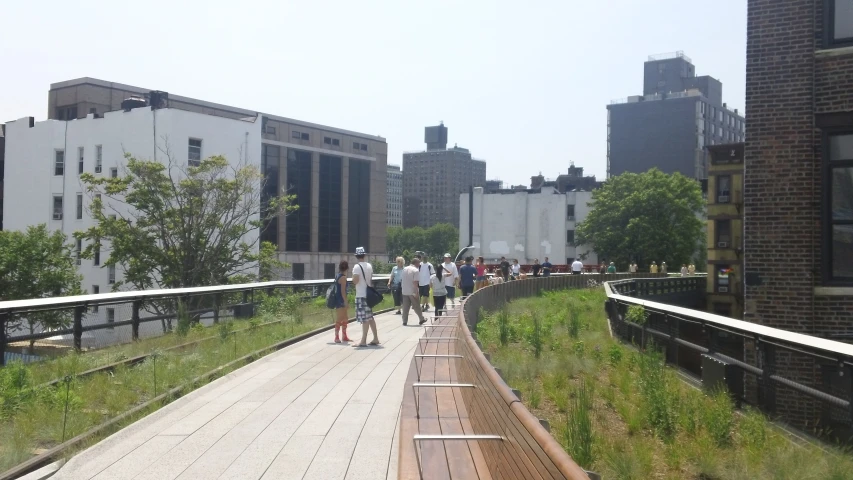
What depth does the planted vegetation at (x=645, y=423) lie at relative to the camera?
7.50 meters

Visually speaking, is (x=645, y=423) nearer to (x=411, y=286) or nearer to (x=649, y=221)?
(x=411, y=286)

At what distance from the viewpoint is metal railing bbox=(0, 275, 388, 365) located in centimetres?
1199

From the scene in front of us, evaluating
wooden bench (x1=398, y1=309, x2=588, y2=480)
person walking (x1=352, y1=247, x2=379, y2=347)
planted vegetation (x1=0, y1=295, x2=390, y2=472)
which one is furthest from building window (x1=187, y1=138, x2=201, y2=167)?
wooden bench (x1=398, y1=309, x2=588, y2=480)

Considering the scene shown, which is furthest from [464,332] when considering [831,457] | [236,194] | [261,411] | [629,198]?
[629,198]

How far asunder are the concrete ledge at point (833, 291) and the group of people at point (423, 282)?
867 centimetres

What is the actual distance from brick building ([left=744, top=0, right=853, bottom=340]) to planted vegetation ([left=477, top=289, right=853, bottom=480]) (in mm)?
2484

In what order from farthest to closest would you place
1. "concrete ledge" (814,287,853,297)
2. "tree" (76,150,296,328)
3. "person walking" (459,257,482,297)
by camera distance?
"tree" (76,150,296,328) < "person walking" (459,257,482,297) < "concrete ledge" (814,287,853,297)

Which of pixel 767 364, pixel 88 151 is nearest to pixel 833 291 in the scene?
pixel 767 364

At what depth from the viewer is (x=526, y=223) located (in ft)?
359

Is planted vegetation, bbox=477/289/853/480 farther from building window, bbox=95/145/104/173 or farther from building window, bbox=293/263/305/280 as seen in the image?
building window, bbox=293/263/305/280

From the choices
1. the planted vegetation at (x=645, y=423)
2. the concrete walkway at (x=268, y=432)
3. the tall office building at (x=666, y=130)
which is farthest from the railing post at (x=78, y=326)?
the tall office building at (x=666, y=130)

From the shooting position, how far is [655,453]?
8438 millimetres

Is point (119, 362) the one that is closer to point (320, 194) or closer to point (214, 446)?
point (214, 446)

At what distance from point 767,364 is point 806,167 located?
5.50 meters
